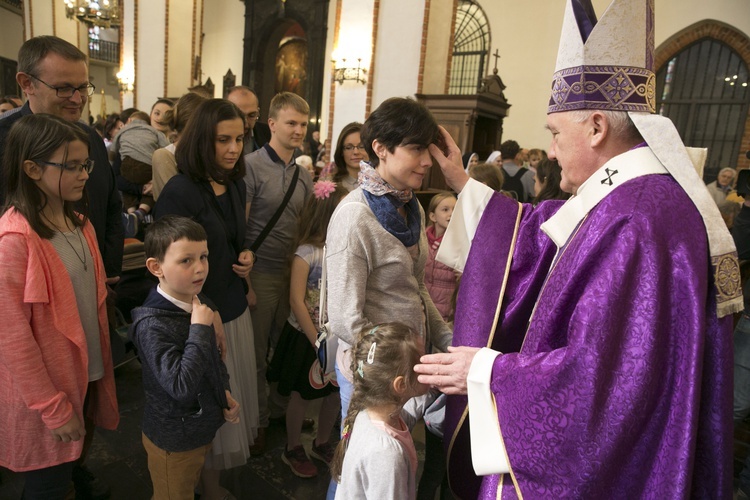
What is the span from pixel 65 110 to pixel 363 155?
58.2 inches

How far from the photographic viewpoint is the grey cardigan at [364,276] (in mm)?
1647

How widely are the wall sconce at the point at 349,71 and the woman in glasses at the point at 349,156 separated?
4617mm

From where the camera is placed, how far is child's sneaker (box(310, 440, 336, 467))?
8.58 ft

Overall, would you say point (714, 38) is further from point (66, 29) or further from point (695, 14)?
point (66, 29)

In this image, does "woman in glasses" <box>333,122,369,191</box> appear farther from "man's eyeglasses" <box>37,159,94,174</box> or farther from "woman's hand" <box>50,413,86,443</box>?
"woman's hand" <box>50,413,86,443</box>

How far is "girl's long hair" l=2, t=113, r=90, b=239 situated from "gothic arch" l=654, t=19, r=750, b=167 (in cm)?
1138

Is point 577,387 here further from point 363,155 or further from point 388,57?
point 388,57

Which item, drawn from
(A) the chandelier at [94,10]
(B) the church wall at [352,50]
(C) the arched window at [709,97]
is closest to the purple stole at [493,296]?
(B) the church wall at [352,50]

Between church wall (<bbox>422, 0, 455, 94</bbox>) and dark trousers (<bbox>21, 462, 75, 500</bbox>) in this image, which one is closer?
dark trousers (<bbox>21, 462, 75, 500</bbox>)

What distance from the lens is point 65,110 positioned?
2156 millimetres

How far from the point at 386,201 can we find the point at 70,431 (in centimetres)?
126

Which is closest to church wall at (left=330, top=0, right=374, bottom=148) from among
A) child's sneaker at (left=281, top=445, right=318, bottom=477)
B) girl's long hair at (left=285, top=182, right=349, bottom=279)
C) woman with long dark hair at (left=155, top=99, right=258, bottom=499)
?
girl's long hair at (left=285, top=182, right=349, bottom=279)

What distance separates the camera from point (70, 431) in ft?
5.40

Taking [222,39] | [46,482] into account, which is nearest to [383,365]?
[46,482]
